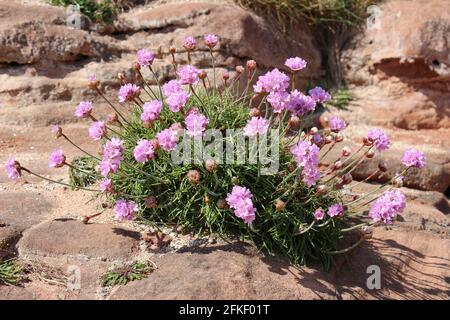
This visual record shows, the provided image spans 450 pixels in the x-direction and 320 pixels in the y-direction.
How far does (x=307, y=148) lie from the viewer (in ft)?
10.1

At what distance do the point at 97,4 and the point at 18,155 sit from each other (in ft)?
5.81

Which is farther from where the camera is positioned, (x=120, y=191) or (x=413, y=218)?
(x=413, y=218)

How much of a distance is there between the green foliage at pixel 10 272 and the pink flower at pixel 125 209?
59 centimetres

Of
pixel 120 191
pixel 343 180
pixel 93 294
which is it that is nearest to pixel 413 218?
pixel 343 180

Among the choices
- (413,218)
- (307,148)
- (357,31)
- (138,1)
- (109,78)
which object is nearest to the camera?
(307,148)

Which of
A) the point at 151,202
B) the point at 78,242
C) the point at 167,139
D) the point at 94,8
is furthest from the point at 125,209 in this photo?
the point at 94,8

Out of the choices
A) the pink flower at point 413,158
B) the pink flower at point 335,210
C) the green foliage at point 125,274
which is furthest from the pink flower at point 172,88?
the pink flower at point 413,158

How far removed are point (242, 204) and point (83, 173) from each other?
4.82 ft

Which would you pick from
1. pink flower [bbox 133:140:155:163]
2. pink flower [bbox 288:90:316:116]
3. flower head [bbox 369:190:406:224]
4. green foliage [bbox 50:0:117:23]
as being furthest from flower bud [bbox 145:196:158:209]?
green foliage [bbox 50:0:117:23]

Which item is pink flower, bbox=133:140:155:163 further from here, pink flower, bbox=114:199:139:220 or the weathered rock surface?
the weathered rock surface

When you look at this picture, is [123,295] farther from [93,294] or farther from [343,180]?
[343,180]
